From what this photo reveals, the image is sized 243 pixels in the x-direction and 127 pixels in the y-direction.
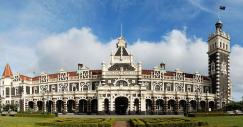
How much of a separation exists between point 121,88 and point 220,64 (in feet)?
113

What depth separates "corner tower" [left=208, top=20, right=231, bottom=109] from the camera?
11200 cm

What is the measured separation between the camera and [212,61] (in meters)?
116

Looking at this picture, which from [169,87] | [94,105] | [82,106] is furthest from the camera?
[169,87]

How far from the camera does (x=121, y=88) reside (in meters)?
95.1

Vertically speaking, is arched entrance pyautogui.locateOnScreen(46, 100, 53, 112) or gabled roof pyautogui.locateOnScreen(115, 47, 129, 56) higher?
gabled roof pyautogui.locateOnScreen(115, 47, 129, 56)

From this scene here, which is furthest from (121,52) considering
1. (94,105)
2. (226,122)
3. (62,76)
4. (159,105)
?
(226,122)

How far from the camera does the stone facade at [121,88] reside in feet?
316

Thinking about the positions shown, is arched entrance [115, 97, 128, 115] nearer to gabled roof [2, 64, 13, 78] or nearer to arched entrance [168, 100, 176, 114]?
arched entrance [168, 100, 176, 114]

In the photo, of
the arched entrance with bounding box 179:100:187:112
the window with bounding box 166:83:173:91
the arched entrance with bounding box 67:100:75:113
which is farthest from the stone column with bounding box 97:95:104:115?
the arched entrance with bounding box 179:100:187:112

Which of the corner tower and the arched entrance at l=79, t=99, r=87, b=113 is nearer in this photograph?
the arched entrance at l=79, t=99, r=87, b=113

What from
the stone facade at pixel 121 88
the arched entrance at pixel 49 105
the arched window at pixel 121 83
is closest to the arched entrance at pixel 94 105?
the stone facade at pixel 121 88

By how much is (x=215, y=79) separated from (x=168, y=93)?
59.4ft

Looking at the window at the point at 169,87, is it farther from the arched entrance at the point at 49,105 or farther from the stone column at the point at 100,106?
the arched entrance at the point at 49,105

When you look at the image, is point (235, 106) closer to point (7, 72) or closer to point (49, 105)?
point (49, 105)
